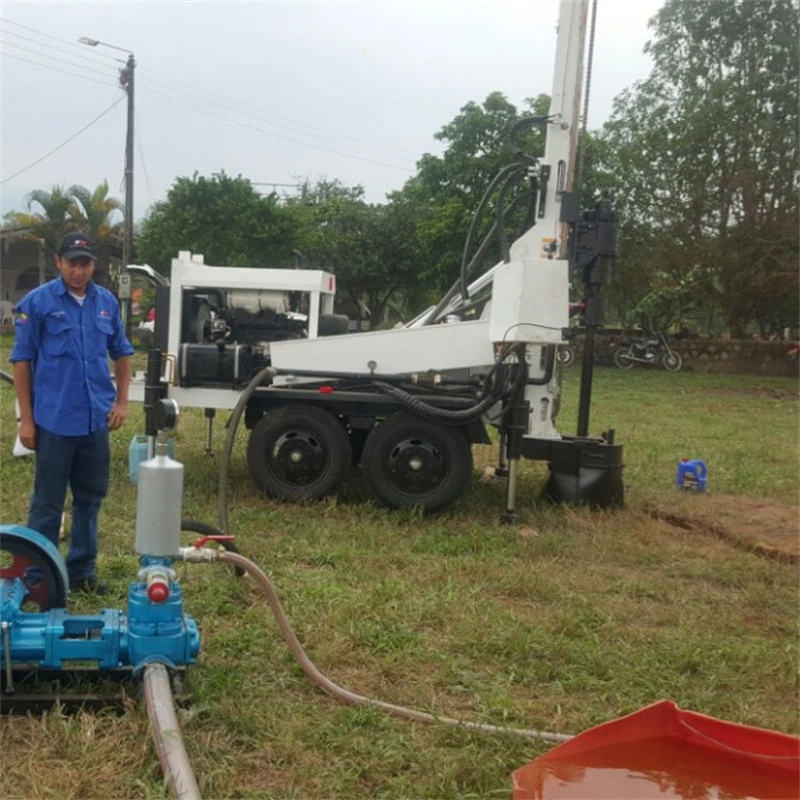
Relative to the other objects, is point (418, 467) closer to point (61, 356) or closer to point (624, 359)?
point (61, 356)

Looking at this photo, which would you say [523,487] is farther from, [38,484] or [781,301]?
[781,301]

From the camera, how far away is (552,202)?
6715 millimetres

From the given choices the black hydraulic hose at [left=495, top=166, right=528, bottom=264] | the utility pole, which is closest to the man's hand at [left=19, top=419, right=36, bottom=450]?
the black hydraulic hose at [left=495, top=166, right=528, bottom=264]

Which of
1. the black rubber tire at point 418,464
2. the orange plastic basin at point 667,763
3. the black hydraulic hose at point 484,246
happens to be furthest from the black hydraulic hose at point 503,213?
the orange plastic basin at point 667,763

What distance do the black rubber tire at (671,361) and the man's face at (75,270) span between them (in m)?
22.2

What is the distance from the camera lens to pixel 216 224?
84.1 ft

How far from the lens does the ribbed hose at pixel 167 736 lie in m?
2.58

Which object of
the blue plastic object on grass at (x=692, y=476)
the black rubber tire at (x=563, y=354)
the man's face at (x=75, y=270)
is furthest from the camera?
the blue plastic object on grass at (x=692, y=476)

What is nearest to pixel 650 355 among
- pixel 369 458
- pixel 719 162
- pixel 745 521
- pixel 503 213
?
pixel 719 162

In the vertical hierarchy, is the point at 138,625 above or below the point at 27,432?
below

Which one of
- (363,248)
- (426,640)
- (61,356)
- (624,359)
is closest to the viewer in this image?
(426,640)

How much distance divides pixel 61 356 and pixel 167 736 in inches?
78.6

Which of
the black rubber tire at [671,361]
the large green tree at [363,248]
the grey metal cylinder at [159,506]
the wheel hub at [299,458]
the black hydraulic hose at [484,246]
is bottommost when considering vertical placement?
the wheel hub at [299,458]

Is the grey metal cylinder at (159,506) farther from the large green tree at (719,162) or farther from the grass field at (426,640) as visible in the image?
the large green tree at (719,162)
